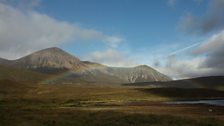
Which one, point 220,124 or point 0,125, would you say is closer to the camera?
point 0,125

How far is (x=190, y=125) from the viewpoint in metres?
42.7

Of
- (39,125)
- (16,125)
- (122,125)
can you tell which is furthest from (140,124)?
(16,125)

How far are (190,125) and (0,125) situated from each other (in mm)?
24406

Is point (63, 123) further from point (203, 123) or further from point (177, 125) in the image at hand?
point (203, 123)

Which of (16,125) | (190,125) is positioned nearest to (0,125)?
(16,125)

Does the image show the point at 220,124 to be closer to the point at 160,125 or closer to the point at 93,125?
the point at 160,125

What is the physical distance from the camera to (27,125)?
40281mm

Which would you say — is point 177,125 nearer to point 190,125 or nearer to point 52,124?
point 190,125

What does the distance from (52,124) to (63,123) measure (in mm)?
1720

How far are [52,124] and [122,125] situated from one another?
9.48 metres

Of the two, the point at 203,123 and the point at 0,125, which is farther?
the point at 203,123

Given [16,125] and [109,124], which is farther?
[109,124]

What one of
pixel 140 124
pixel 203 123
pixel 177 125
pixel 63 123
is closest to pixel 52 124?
pixel 63 123

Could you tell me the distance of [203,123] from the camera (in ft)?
148
